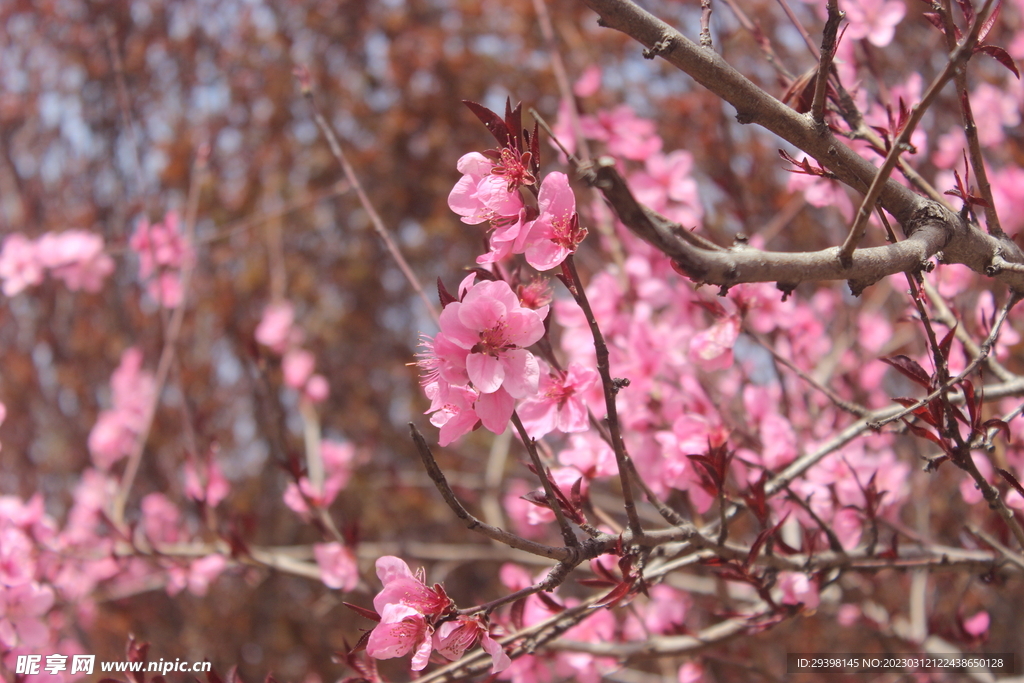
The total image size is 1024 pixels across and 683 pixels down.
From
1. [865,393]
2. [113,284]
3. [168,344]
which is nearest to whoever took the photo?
[168,344]

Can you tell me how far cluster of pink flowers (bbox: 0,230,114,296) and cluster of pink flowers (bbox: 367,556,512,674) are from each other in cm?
248

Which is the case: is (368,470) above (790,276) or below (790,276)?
below

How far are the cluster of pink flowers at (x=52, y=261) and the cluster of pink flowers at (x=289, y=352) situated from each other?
0.78 m

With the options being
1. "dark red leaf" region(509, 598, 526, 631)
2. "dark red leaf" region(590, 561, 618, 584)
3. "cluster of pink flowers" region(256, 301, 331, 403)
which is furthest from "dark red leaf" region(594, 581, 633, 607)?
"cluster of pink flowers" region(256, 301, 331, 403)

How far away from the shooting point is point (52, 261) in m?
2.83

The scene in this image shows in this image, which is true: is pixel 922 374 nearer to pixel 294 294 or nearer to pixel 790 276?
pixel 790 276

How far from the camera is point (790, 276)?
0.72 m

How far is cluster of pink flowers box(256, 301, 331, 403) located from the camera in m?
3.19

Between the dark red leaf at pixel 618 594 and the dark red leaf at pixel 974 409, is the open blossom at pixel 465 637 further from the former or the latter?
the dark red leaf at pixel 974 409

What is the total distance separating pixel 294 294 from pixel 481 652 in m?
4.31

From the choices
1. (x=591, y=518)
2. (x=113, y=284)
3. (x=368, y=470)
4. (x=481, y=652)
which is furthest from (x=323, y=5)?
(x=481, y=652)

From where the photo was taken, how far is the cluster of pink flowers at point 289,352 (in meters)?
3.19

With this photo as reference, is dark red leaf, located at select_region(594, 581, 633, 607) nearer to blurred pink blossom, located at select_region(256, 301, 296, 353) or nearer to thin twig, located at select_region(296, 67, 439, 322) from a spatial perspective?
thin twig, located at select_region(296, 67, 439, 322)

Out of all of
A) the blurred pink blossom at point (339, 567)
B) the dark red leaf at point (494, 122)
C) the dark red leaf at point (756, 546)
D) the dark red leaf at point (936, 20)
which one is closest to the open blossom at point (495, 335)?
the dark red leaf at point (494, 122)
